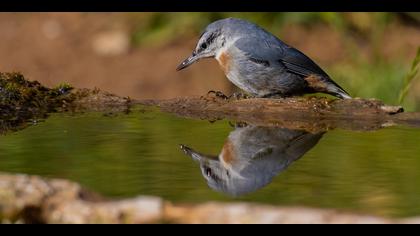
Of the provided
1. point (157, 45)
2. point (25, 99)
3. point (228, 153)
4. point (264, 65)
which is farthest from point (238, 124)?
point (157, 45)

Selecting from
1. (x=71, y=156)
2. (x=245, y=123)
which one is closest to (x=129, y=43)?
(x=245, y=123)

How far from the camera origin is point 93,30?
31.7 feet

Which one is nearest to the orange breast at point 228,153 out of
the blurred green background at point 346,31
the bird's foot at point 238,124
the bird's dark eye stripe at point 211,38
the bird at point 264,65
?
the bird's foot at point 238,124

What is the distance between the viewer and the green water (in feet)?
9.80

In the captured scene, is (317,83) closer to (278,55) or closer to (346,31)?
(278,55)

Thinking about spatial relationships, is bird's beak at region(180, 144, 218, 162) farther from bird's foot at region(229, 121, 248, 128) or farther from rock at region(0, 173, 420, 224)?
rock at region(0, 173, 420, 224)

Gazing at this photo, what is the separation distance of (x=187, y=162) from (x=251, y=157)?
22 centimetres

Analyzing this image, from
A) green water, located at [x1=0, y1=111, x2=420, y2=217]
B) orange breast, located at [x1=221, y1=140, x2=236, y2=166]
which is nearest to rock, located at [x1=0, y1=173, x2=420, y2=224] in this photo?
green water, located at [x1=0, y1=111, x2=420, y2=217]

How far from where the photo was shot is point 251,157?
356 cm

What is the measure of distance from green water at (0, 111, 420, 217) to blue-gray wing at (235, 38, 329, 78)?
965 millimetres

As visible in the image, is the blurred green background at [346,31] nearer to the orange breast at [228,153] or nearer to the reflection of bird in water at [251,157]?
the reflection of bird in water at [251,157]

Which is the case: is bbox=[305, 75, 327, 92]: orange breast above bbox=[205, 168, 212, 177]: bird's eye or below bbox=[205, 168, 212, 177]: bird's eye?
above

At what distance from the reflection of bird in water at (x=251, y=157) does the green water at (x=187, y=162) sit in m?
0.04
